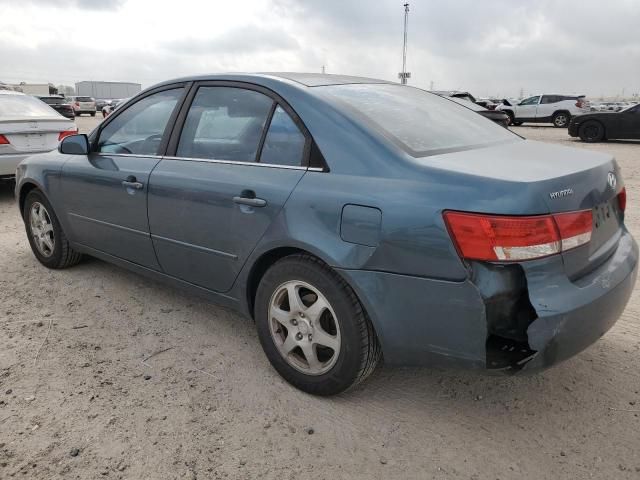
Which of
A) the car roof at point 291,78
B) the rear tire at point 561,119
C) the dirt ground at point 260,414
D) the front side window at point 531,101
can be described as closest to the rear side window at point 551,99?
the front side window at point 531,101

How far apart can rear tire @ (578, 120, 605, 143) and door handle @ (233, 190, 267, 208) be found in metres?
16.2

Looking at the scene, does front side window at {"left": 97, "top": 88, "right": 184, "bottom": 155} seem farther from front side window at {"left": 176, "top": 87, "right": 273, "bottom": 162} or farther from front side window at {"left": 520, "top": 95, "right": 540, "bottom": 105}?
front side window at {"left": 520, "top": 95, "right": 540, "bottom": 105}

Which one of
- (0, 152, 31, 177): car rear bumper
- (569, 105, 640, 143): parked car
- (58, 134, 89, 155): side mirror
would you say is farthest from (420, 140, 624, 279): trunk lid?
(569, 105, 640, 143): parked car

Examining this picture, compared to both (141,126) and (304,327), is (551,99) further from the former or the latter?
(304,327)

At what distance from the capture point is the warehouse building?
63719 mm

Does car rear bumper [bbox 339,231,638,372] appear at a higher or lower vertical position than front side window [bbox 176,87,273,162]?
lower

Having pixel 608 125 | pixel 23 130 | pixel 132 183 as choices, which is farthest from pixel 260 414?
pixel 608 125

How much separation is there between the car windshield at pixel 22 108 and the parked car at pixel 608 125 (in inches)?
574

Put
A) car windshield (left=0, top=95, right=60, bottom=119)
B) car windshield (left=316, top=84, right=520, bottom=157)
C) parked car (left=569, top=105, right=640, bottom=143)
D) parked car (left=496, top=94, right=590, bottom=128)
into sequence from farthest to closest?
parked car (left=496, top=94, right=590, bottom=128)
parked car (left=569, top=105, right=640, bottom=143)
car windshield (left=0, top=95, right=60, bottom=119)
car windshield (left=316, top=84, right=520, bottom=157)

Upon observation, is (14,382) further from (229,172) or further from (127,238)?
(229,172)

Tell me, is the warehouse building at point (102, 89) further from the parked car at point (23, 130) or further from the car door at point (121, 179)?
the car door at point (121, 179)

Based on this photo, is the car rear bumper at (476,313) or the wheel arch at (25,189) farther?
the wheel arch at (25,189)

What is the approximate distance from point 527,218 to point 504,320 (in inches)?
15.8

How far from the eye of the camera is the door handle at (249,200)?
267 centimetres
